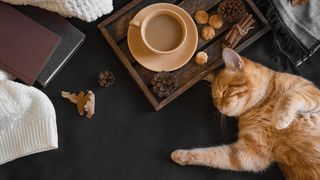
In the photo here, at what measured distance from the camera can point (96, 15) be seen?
104cm

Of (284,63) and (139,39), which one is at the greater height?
(139,39)

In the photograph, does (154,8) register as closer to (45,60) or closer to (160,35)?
(160,35)

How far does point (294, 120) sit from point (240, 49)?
0.78 feet

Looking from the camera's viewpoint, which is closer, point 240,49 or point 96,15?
point 96,15

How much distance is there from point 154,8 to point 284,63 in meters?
0.40

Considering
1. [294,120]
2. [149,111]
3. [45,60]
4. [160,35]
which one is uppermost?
[45,60]

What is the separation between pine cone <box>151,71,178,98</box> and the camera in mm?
1141

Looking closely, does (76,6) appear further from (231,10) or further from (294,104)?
(294,104)

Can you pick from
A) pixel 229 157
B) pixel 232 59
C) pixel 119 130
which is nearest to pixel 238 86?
pixel 232 59

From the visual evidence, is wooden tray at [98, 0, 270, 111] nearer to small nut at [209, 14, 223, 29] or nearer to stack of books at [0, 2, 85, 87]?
small nut at [209, 14, 223, 29]

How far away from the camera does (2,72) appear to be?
1.07m

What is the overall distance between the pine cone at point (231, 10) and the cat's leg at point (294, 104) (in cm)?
25

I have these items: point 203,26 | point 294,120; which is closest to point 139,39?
point 203,26

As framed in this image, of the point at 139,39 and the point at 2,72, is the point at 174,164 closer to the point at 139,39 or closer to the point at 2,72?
the point at 139,39
